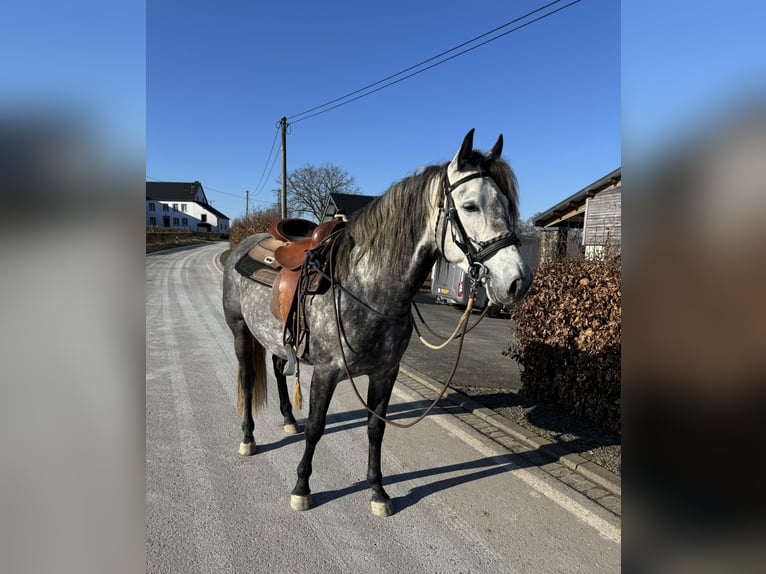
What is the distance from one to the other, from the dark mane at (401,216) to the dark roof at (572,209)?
343 inches

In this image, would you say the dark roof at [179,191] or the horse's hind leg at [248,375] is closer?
the horse's hind leg at [248,375]

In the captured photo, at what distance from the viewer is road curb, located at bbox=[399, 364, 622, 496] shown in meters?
3.28

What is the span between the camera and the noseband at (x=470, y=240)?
2.21 meters

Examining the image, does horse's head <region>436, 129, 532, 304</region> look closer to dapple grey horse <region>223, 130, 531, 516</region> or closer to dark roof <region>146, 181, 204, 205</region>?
dapple grey horse <region>223, 130, 531, 516</region>

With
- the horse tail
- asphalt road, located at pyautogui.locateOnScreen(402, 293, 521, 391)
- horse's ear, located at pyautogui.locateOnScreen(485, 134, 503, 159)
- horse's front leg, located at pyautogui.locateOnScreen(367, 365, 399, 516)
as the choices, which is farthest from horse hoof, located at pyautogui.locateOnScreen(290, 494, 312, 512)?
asphalt road, located at pyautogui.locateOnScreen(402, 293, 521, 391)

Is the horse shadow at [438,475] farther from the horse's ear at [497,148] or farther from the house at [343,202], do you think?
the house at [343,202]

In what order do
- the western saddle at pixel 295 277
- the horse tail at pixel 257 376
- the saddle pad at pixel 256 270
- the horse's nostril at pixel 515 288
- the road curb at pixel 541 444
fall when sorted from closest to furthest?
1. the horse's nostril at pixel 515 288
2. the western saddle at pixel 295 277
3. the road curb at pixel 541 444
4. the saddle pad at pixel 256 270
5. the horse tail at pixel 257 376

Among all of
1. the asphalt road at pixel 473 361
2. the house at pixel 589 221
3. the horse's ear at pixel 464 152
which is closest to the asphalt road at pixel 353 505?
the asphalt road at pixel 473 361

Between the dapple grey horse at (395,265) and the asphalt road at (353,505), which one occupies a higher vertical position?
the dapple grey horse at (395,265)
